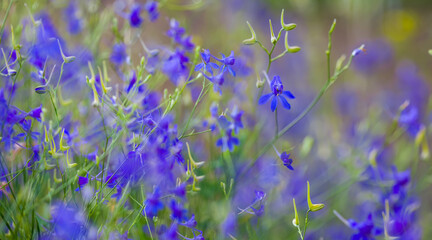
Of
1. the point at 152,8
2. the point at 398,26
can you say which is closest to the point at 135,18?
the point at 152,8

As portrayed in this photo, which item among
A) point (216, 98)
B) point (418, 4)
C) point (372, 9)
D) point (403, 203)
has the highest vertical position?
point (216, 98)

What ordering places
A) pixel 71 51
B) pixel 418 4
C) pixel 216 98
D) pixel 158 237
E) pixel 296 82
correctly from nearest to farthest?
pixel 158 237 → pixel 216 98 → pixel 71 51 → pixel 296 82 → pixel 418 4

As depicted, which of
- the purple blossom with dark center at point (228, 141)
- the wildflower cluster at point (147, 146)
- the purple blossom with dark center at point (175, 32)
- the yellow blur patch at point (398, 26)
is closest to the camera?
the wildflower cluster at point (147, 146)

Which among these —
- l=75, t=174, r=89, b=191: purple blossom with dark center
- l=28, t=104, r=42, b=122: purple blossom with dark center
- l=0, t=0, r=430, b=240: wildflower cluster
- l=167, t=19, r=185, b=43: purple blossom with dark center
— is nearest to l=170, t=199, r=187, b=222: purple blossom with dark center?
l=0, t=0, r=430, b=240: wildflower cluster

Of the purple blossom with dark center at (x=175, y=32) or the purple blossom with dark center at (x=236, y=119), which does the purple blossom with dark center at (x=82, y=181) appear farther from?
the purple blossom with dark center at (x=175, y=32)

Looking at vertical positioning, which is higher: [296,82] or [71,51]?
[71,51]

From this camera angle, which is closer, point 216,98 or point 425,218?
point 216,98

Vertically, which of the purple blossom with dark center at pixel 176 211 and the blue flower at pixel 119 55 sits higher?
the blue flower at pixel 119 55

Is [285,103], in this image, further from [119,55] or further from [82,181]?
[119,55]

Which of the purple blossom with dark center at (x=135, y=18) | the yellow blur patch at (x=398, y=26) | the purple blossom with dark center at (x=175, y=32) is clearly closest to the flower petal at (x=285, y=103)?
the purple blossom with dark center at (x=175, y=32)

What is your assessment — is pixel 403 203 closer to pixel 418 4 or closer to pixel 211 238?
pixel 211 238

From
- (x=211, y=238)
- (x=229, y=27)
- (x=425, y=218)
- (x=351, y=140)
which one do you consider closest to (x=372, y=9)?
(x=229, y=27)
